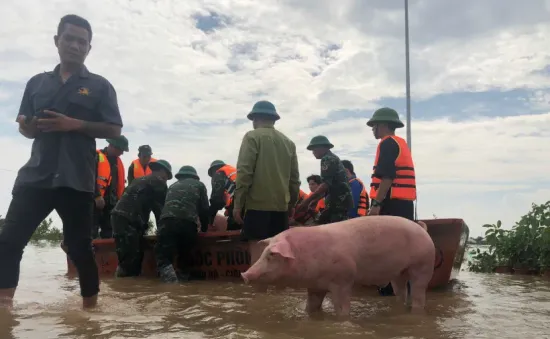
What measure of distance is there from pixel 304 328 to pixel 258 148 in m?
2.70

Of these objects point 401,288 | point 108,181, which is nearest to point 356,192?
point 401,288

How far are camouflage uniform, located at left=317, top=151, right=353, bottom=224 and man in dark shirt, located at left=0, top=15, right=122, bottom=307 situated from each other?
11.1 ft

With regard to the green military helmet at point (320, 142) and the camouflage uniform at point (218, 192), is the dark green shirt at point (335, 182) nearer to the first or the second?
the green military helmet at point (320, 142)

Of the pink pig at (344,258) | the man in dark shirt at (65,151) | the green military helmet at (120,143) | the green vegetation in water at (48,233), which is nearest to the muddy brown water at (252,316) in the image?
the pink pig at (344,258)

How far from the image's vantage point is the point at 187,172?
340 inches

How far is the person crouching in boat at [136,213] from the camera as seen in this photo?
833 cm

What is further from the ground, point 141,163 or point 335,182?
point 141,163

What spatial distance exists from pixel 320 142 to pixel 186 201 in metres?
2.25

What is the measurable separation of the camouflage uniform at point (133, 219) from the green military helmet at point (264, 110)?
303cm

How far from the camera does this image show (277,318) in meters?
4.23

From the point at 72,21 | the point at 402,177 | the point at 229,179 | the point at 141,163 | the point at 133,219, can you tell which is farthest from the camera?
the point at 141,163

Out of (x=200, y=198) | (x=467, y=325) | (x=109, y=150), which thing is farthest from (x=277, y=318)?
(x=109, y=150)

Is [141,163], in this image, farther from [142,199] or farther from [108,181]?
[142,199]

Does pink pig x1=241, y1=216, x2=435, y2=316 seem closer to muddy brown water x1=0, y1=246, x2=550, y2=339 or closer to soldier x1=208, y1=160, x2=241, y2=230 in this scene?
muddy brown water x1=0, y1=246, x2=550, y2=339
